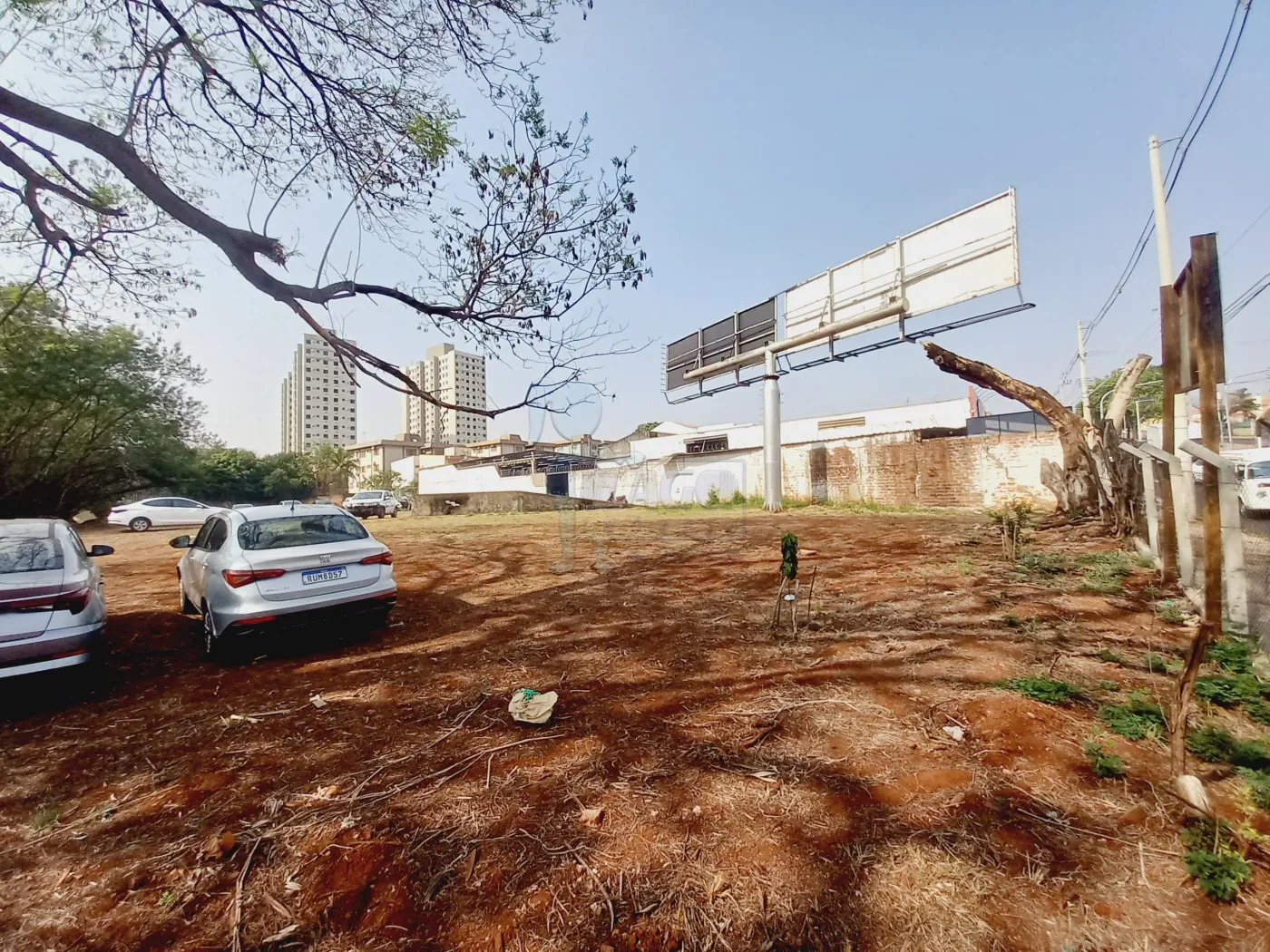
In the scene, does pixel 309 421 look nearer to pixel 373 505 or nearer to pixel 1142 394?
pixel 373 505

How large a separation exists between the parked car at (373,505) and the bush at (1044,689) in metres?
27.1

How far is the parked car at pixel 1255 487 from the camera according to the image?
11422mm

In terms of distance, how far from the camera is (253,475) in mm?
38656

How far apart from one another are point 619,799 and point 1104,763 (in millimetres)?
2143

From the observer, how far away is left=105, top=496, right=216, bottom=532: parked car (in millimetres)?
20422

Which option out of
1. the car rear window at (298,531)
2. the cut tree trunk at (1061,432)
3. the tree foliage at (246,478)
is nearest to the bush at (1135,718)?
the car rear window at (298,531)

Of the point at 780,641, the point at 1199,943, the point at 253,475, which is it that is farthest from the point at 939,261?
the point at 253,475

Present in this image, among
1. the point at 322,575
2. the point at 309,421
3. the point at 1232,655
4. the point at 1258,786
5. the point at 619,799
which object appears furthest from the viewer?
the point at 309,421

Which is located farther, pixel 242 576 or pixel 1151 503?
pixel 1151 503

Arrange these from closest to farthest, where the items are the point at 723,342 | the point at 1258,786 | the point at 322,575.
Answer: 1. the point at 1258,786
2. the point at 322,575
3. the point at 723,342

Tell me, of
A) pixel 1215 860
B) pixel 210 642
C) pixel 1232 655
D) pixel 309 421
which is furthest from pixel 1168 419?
pixel 309 421

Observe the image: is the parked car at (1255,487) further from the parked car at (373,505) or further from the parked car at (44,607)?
the parked car at (373,505)

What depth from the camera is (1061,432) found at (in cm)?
1119

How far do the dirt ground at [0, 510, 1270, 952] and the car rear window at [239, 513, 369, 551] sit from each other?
39.2 inches
